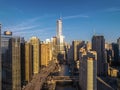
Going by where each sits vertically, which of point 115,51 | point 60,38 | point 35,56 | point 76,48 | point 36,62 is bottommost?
point 36,62

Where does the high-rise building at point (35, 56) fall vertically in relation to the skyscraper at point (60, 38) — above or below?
below

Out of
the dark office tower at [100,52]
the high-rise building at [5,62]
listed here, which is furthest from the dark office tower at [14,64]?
the dark office tower at [100,52]

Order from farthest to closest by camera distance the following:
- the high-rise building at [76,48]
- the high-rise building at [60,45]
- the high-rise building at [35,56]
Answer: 1. the high-rise building at [60,45]
2. the high-rise building at [76,48]
3. the high-rise building at [35,56]

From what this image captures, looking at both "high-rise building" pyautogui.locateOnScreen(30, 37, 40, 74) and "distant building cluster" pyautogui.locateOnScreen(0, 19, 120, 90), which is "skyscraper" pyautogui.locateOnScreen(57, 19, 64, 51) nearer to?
"distant building cluster" pyautogui.locateOnScreen(0, 19, 120, 90)

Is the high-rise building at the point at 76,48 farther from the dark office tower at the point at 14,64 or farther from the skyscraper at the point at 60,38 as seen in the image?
the dark office tower at the point at 14,64

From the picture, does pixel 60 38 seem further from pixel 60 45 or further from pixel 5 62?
pixel 5 62

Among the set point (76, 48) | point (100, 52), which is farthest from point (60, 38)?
point (100, 52)

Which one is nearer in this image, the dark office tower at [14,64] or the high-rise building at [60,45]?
the dark office tower at [14,64]

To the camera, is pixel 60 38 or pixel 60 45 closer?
pixel 60 45

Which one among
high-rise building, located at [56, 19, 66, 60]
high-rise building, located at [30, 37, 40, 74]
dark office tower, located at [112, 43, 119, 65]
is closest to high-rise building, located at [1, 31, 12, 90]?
high-rise building, located at [30, 37, 40, 74]
